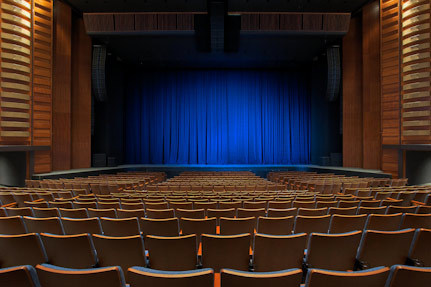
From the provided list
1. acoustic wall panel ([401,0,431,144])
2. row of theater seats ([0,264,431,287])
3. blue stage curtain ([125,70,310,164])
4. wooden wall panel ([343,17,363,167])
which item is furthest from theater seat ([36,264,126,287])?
blue stage curtain ([125,70,310,164])

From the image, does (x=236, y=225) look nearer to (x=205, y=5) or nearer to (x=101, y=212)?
(x=101, y=212)

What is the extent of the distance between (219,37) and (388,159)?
Result: 8368 mm

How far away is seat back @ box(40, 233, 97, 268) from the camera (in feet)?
6.97

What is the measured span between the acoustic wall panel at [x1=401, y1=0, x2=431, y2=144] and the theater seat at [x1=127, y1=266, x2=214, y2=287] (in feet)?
35.1

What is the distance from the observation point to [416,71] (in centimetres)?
964

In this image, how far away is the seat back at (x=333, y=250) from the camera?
2135 mm

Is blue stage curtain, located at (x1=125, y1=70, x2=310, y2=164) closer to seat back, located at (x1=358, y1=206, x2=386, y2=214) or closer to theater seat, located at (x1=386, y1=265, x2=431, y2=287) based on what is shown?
seat back, located at (x1=358, y1=206, x2=386, y2=214)

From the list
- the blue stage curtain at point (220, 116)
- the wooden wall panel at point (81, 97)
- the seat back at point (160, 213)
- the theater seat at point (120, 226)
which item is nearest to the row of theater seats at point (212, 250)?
the theater seat at point (120, 226)

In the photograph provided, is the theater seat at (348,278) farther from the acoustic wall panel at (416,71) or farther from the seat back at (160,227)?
the acoustic wall panel at (416,71)

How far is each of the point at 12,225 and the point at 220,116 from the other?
16.4m

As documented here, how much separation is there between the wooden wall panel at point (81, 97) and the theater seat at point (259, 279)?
504 inches

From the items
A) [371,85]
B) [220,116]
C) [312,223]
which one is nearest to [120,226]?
[312,223]

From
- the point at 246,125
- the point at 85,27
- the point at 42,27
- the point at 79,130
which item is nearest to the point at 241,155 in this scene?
the point at 246,125

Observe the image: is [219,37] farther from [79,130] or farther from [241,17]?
[79,130]
